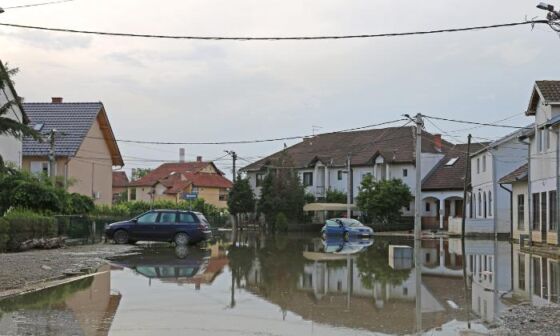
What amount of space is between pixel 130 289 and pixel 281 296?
335cm

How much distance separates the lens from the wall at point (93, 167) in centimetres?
5275

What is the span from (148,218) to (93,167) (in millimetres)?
25087

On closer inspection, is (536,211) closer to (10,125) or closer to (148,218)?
(148,218)

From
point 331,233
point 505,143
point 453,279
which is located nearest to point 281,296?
point 453,279

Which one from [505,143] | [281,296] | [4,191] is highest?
[505,143]

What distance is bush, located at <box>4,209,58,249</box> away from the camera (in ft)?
83.4

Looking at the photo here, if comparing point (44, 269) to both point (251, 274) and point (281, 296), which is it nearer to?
point (251, 274)

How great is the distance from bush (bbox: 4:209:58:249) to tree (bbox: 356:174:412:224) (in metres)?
35.9

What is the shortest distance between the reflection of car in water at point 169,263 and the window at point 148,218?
298 cm

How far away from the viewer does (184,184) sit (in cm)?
9300

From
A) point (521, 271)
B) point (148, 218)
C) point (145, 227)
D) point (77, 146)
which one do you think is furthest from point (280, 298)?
point (77, 146)

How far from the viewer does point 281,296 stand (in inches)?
579

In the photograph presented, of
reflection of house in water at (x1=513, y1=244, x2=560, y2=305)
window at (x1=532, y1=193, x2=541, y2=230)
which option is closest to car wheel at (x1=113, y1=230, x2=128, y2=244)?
reflection of house in water at (x1=513, y1=244, x2=560, y2=305)

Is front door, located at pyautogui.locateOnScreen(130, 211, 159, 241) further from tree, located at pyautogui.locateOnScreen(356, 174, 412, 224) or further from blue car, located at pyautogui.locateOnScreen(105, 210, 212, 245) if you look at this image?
tree, located at pyautogui.locateOnScreen(356, 174, 412, 224)
